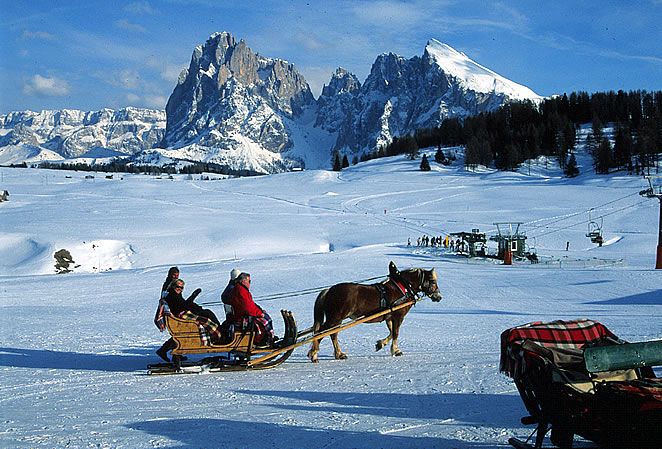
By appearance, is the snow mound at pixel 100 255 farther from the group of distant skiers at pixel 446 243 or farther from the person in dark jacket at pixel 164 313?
the person in dark jacket at pixel 164 313

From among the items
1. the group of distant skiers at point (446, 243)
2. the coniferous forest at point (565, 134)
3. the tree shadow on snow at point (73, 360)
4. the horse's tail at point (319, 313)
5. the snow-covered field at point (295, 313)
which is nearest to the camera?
the snow-covered field at point (295, 313)

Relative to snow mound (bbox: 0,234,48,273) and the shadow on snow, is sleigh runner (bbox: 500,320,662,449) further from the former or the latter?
snow mound (bbox: 0,234,48,273)

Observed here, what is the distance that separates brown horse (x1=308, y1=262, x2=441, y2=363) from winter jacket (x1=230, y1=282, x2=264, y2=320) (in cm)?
117

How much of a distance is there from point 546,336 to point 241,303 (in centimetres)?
488

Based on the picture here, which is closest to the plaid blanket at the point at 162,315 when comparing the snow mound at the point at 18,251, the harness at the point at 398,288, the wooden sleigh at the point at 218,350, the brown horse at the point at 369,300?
the wooden sleigh at the point at 218,350

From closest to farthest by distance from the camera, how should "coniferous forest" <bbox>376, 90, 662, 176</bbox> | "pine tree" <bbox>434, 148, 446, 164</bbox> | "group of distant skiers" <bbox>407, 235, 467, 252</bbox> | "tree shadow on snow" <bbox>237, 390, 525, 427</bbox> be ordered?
"tree shadow on snow" <bbox>237, 390, 525, 427</bbox> < "group of distant skiers" <bbox>407, 235, 467, 252</bbox> < "coniferous forest" <bbox>376, 90, 662, 176</bbox> < "pine tree" <bbox>434, 148, 446, 164</bbox>

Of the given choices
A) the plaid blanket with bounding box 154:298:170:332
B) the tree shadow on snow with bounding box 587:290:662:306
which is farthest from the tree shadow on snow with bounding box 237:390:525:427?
the tree shadow on snow with bounding box 587:290:662:306

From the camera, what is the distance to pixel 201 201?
63.7 m

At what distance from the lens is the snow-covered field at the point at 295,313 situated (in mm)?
6070

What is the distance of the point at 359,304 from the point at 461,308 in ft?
25.3

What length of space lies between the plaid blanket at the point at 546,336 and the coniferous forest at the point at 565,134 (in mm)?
77609

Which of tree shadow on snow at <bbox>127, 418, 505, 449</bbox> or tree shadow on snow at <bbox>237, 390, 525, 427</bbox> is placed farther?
tree shadow on snow at <bbox>237, 390, 525, 427</bbox>

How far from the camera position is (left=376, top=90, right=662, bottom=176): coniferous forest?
263 ft

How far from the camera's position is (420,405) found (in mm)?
6699
